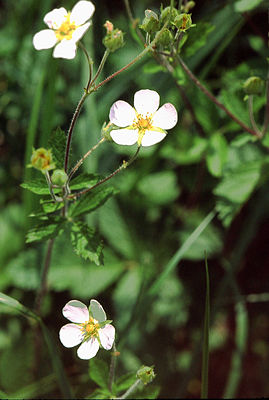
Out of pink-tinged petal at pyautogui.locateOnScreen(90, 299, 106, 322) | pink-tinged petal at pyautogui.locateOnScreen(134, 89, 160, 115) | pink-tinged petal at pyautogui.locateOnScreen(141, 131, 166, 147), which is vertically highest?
pink-tinged petal at pyautogui.locateOnScreen(134, 89, 160, 115)

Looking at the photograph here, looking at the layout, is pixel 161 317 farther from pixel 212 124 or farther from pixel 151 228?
pixel 212 124

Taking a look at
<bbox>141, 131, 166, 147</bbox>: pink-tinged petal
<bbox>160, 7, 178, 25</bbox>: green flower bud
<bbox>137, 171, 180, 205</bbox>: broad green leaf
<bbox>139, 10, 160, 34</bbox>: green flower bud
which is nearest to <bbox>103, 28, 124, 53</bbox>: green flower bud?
<bbox>139, 10, 160, 34</bbox>: green flower bud

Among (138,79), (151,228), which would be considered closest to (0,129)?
(138,79)

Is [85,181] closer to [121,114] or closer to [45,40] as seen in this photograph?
[121,114]

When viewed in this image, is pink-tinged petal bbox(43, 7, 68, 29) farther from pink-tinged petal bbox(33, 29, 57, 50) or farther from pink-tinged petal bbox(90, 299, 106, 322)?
pink-tinged petal bbox(90, 299, 106, 322)

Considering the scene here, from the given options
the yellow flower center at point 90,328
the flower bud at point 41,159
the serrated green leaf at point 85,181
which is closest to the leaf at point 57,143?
the serrated green leaf at point 85,181

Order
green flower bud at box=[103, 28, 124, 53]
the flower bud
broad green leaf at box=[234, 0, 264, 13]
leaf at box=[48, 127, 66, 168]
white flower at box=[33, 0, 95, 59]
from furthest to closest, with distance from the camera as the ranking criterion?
broad green leaf at box=[234, 0, 264, 13]
leaf at box=[48, 127, 66, 168]
white flower at box=[33, 0, 95, 59]
green flower bud at box=[103, 28, 124, 53]
the flower bud
